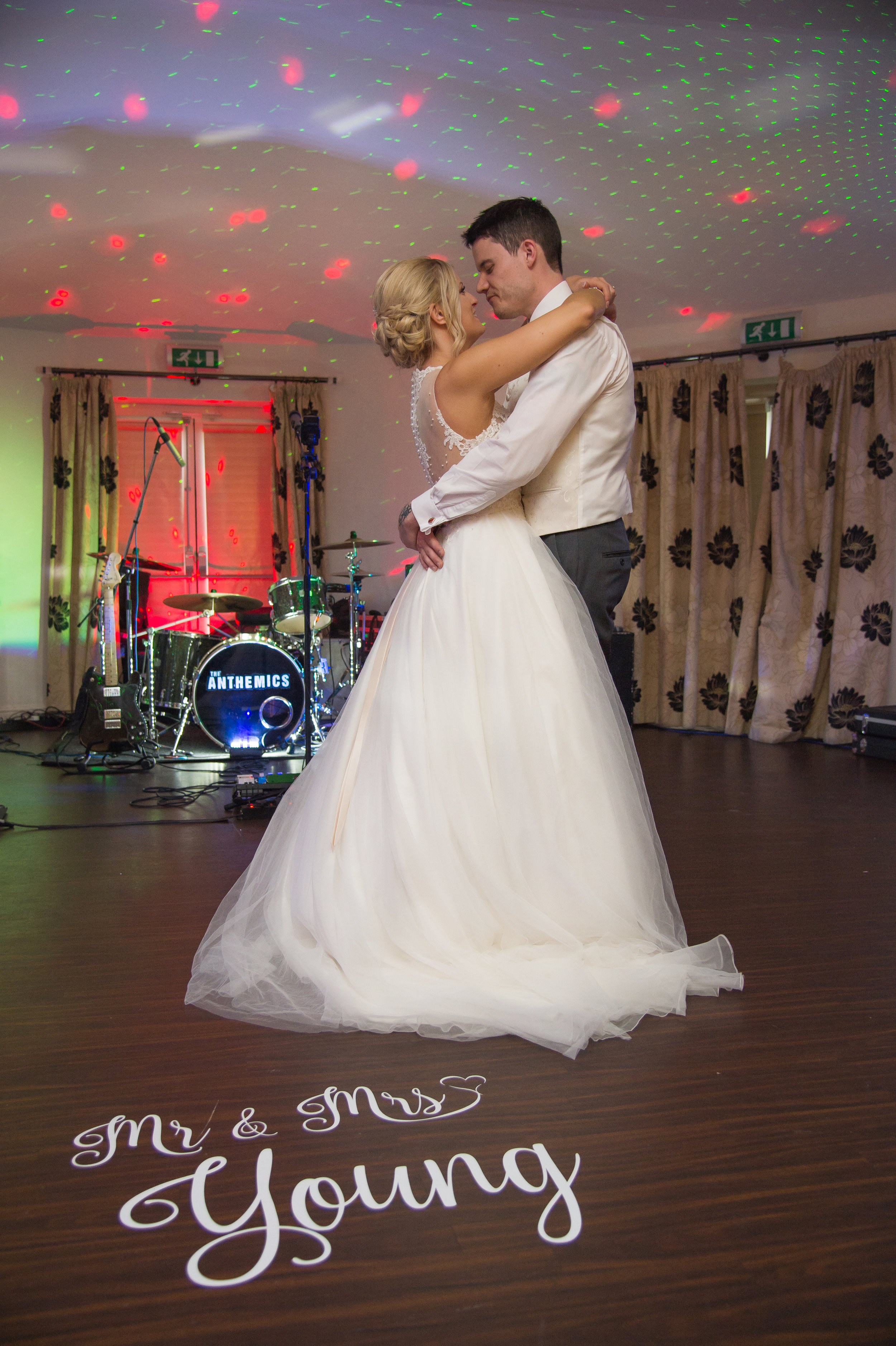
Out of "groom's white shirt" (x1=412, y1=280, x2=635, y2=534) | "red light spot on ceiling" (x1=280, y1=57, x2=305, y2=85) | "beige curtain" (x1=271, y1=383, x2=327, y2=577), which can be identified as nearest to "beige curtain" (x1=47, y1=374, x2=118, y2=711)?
"beige curtain" (x1=271, y1=383, x2=327, y2=577)

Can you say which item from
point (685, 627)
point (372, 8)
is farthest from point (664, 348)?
point (372, 8)

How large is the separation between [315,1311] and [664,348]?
6.50 m

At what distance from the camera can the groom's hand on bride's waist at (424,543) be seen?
1804mm

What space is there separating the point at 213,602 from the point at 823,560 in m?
3.84

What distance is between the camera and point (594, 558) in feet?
5.96

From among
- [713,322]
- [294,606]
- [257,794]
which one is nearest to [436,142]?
[294,606]

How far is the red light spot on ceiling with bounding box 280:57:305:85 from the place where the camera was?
→ 3596 mm

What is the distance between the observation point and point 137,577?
16.6 feet

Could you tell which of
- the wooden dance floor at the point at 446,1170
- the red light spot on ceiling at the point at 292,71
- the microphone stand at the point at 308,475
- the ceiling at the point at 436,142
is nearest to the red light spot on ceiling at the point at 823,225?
the ceiling at the point at 436,142

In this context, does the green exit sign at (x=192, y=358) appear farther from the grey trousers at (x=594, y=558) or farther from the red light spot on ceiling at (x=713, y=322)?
the grey trousers at (x=594, y=558)

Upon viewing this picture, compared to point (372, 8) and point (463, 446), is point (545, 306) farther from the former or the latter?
point (372, 8)

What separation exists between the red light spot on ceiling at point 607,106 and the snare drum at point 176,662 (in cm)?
333

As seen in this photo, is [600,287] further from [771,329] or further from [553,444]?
[771,329]

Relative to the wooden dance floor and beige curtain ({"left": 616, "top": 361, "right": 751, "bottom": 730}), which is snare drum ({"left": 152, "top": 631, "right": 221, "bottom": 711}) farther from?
the wooden dance floor
